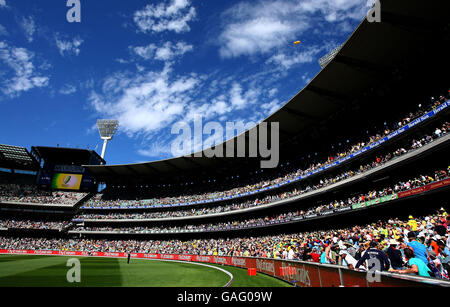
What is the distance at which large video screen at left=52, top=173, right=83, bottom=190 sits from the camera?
186 feet

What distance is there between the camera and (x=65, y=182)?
57.0 metres

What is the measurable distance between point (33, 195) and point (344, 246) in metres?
Answer: 64.4

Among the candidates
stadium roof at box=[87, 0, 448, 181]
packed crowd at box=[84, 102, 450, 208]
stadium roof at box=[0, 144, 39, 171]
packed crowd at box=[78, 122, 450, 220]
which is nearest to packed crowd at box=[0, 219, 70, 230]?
packed crowd at box=[78, 122, 450, 220]

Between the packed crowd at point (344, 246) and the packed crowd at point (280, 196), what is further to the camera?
the packed crowd at point (280, 196)

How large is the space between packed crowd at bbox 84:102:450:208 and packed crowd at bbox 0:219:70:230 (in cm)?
599

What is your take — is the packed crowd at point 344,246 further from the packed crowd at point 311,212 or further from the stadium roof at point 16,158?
the stadium roof at point 16,158

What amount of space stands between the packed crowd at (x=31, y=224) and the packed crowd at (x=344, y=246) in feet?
7.45

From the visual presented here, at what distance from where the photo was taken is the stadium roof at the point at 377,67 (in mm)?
18234

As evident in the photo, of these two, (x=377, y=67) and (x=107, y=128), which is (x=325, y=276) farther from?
(x=107, y=128)

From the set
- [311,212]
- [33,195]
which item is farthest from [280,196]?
[33,195]

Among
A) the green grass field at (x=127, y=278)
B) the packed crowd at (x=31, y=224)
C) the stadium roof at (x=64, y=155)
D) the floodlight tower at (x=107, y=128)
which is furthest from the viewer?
the floodlight tower at (x=107, y=128)

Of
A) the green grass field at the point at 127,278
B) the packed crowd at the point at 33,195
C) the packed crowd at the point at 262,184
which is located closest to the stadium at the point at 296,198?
the green grass field at the point at 127,278
